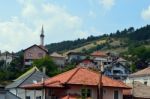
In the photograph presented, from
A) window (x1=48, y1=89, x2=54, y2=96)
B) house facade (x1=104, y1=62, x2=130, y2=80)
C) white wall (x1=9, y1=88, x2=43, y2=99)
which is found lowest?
white wall (x1=9, y1=88, x2=43, y2=99)

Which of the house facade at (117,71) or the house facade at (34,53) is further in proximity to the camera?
the house facade at (34,53)

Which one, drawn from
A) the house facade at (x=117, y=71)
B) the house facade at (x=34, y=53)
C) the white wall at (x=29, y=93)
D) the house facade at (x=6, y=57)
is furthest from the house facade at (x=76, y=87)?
the house facade at (x=6, y=57)

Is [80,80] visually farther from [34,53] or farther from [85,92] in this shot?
[34,53]

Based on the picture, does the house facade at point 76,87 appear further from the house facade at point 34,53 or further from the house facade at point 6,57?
the house facade at point 6,57

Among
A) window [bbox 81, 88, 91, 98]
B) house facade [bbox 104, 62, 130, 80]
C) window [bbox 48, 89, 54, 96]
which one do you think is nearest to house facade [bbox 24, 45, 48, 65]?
house facade [bbox 104, 62, 130, 80]

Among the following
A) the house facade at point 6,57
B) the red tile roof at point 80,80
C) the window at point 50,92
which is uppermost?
the house facade at point 6,57

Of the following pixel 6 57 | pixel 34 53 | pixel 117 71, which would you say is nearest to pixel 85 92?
pixel 117 71

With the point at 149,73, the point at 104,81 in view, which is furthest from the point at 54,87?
the point at 149,73

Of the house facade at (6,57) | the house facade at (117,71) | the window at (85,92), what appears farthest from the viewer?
the house facade at (6,57)

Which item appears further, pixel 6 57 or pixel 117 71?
pixel 6 57

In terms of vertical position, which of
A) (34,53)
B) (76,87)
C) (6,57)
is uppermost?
(34,53)

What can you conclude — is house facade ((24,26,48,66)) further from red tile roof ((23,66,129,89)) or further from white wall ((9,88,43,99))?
red tile roof ((23,66,129,89))

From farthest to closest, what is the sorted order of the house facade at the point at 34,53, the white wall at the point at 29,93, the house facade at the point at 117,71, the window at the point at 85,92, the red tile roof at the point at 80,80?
the house facade at the point at 34,53
the house facade at the point at 117,71
the white wall at the point at 29,93
the red tile roof at the point at 80,80
the window at the point at 85,92

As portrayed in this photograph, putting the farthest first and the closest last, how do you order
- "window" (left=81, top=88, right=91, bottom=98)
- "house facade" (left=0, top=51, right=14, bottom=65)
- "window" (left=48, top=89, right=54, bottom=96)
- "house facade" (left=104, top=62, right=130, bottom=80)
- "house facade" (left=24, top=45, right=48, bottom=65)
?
"house facade" (left=0, top=51, right=14, bottom=65)
"house facade" (left=24, top=45, right=48, bottom=65)
"house facade" (left=104, top=62, right=130, bottom=80)
"window" (left=48, top=89, right=54, bottom=96)
"window" (left=81, top=88, right=91, bottom=98)
